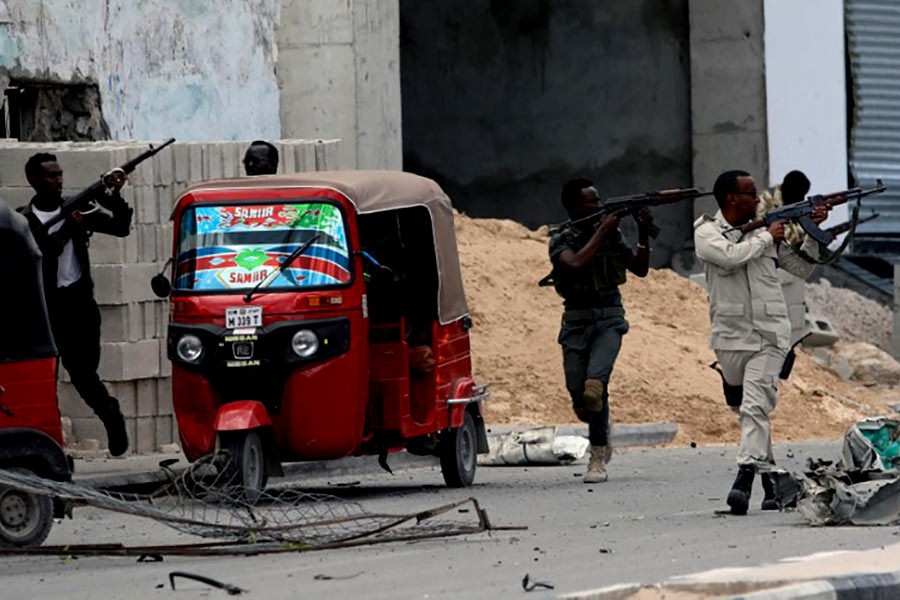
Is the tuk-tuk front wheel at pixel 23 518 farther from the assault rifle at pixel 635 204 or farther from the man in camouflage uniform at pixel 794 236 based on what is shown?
the assault rifle at pixel 635 204

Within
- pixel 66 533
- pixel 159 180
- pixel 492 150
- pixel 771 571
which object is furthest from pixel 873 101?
A: pixel 771 571

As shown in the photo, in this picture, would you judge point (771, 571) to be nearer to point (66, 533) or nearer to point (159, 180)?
point (66, 533)

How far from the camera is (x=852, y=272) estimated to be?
26297mm

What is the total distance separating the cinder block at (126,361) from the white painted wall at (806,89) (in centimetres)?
1146

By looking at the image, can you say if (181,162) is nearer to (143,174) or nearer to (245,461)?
(143,174)

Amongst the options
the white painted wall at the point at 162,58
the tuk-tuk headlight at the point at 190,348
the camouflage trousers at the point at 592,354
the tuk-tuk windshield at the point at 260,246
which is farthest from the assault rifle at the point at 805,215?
the white painted wall at the point at 162,58

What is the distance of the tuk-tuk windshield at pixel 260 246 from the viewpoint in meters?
12.6

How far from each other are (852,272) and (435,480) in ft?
41.2

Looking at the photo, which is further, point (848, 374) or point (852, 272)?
point (852, 272)

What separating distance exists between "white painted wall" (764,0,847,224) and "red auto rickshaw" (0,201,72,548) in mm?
15581

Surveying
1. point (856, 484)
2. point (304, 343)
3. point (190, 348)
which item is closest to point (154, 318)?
point (190, 348)

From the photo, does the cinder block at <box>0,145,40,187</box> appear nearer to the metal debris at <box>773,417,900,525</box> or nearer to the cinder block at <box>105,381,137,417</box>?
the cinder block at <box>105,381,137,417</box>

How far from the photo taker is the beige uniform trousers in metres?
11.5

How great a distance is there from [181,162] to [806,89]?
38.2 feet
